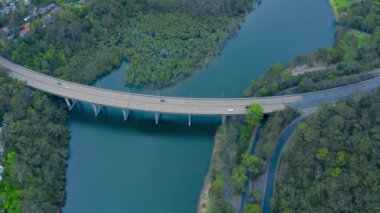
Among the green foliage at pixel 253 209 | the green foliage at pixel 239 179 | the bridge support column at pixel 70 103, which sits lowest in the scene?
the green foliage at pixel 253 209

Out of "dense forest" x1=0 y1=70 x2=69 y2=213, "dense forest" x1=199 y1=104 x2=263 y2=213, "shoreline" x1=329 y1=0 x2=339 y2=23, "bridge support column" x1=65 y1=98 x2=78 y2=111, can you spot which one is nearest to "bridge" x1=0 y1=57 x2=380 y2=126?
"bridge support column" x1=65 y1=98 x2=78 y2=111

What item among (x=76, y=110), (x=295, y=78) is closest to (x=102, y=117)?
(x=76, y=110)

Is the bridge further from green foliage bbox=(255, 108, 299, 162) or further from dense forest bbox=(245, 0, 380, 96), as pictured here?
green foliage bbox=(255, 108, 299, 162)

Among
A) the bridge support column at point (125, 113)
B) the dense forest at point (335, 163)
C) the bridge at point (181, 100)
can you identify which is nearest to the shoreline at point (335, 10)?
the bridge at point (181, 100)

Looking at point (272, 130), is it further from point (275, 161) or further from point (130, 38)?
point (130, 38)

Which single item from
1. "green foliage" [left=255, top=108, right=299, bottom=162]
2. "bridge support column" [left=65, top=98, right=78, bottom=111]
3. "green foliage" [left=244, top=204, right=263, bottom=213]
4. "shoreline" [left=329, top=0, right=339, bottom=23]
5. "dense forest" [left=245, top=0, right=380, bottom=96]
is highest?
"shoreline" [left=329, top=0, right=339, bottom=23]

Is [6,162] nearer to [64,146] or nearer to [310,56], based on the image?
[64,146]

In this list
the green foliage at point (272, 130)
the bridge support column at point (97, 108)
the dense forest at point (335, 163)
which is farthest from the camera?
the bridge support column at point (97, 108)

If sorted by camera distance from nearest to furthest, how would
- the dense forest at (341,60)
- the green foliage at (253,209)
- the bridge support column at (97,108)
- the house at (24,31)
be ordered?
the green foliage at (253,209)
the dense forest at (341,60)
the bridge support column at (97,108)
the house at (24,31)

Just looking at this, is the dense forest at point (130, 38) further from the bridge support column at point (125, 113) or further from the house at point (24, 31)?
the bridge support column at point (125, 113)
